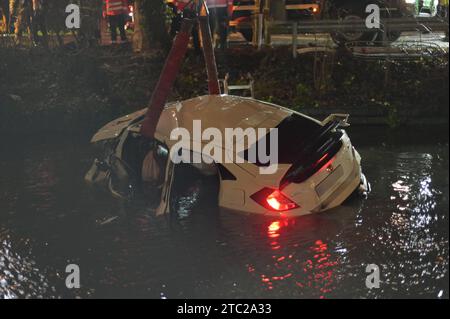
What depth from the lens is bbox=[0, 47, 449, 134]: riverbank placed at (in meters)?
12.5

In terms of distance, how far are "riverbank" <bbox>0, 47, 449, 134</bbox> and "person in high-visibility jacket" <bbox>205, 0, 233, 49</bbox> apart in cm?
82

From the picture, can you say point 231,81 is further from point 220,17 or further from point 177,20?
point 177,20

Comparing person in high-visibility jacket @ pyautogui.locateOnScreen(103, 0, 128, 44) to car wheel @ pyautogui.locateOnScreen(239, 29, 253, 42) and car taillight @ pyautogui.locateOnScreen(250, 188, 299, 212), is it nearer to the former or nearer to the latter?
car wheel @ pyautogui.locateOnScreen(239, 29, 253, 42)

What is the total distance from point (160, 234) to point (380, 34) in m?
9.26

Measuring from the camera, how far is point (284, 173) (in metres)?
6.56

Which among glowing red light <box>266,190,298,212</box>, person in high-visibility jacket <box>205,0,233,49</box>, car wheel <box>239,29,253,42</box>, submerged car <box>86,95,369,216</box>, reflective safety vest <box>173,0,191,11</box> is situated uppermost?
reflective safety vest <box>173,0,191,11</box>

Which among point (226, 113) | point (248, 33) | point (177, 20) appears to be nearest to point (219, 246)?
point (226, 113)

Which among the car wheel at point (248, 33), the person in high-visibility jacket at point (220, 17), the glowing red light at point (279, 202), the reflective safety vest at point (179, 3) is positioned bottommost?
the glowing red light at point (279, 202)

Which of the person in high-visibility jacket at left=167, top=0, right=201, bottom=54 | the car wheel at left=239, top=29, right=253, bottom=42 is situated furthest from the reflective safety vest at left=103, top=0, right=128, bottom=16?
the car wheel at left=239, top=29, right=253, bottom=42

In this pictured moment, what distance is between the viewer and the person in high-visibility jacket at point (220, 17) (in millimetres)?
14547

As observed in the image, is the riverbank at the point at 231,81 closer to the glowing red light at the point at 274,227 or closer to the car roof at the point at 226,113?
the car roof at the point at 226,113

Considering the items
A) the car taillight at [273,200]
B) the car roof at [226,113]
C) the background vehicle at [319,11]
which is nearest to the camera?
the car taillight at [273,200]

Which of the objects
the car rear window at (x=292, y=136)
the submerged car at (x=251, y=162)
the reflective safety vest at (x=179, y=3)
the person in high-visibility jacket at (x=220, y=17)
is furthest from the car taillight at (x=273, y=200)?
the reflective safety vest at (x=179, y=3)

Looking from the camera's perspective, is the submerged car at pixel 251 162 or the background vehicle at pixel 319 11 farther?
the background vehicle at pixel 319 11
